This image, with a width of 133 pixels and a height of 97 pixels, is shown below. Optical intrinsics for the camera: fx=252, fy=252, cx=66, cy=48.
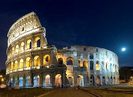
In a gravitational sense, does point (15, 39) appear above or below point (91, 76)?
above

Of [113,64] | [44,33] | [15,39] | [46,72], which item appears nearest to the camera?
[46,72]

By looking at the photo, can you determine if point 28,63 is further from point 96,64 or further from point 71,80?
point 96,64

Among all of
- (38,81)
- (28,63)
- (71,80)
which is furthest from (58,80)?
(28,63)

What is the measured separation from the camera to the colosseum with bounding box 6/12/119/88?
69.2m

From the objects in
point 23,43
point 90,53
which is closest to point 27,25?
point 23,43

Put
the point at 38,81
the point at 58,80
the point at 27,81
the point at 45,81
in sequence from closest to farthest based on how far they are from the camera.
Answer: the point at 45,81 → the point at 38,81 → the point at 58,80 → the point at 27,81

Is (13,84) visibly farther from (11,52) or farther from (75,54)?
(75,54)

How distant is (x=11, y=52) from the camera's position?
284 feet

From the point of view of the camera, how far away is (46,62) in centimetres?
7181

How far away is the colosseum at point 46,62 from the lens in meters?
69.2

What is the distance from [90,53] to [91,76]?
7101 millimetres

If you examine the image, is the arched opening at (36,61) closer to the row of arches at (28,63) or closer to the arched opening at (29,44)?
the row of arches at (28,63)

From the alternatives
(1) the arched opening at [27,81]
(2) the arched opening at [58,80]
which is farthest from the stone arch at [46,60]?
(1) the arched opening at [27,81]

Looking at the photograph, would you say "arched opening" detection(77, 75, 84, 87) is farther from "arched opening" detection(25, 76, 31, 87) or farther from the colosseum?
"arched opening" detection(25, 76, 31, 87)
